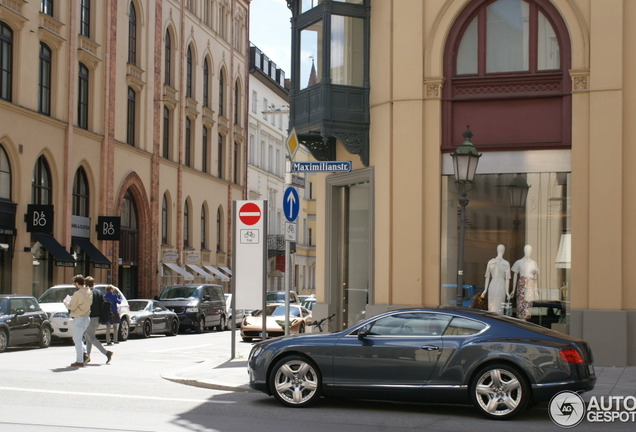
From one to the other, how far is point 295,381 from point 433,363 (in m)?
1.83

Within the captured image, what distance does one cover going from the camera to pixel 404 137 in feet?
60.2

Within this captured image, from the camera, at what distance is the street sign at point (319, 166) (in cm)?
1600

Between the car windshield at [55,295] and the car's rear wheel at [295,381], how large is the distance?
16.2 m

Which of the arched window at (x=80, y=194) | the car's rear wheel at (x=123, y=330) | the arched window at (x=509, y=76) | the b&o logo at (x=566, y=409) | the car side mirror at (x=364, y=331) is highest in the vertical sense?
the arched window at (x=509, y=76)

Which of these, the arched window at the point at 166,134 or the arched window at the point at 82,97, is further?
the arched window at the point at 166,134

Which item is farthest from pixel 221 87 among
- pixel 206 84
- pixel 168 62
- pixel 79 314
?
pixel 79 314

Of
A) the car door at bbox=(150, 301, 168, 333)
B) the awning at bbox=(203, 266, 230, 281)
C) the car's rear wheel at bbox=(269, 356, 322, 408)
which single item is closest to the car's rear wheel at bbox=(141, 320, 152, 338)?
the car door at bbox=(150, 301, 168, 333)

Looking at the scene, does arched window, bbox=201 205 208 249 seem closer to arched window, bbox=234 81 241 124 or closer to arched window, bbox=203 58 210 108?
arched window, bbox=203 58 210 108

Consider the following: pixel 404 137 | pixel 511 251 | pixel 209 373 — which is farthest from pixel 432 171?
pixel 209 373

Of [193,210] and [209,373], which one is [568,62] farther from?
[193,210]

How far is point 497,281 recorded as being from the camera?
17969mm

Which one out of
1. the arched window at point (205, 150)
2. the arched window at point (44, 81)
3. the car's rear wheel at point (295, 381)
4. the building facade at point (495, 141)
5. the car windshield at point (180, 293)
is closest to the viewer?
the car's rear wheel at point (295, 381)

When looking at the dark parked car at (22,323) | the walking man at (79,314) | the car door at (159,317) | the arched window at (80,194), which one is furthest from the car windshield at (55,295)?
the arched window at (80,194)

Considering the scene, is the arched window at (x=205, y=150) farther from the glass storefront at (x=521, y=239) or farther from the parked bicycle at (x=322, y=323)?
the glass storefront at (x=521, y=239)
